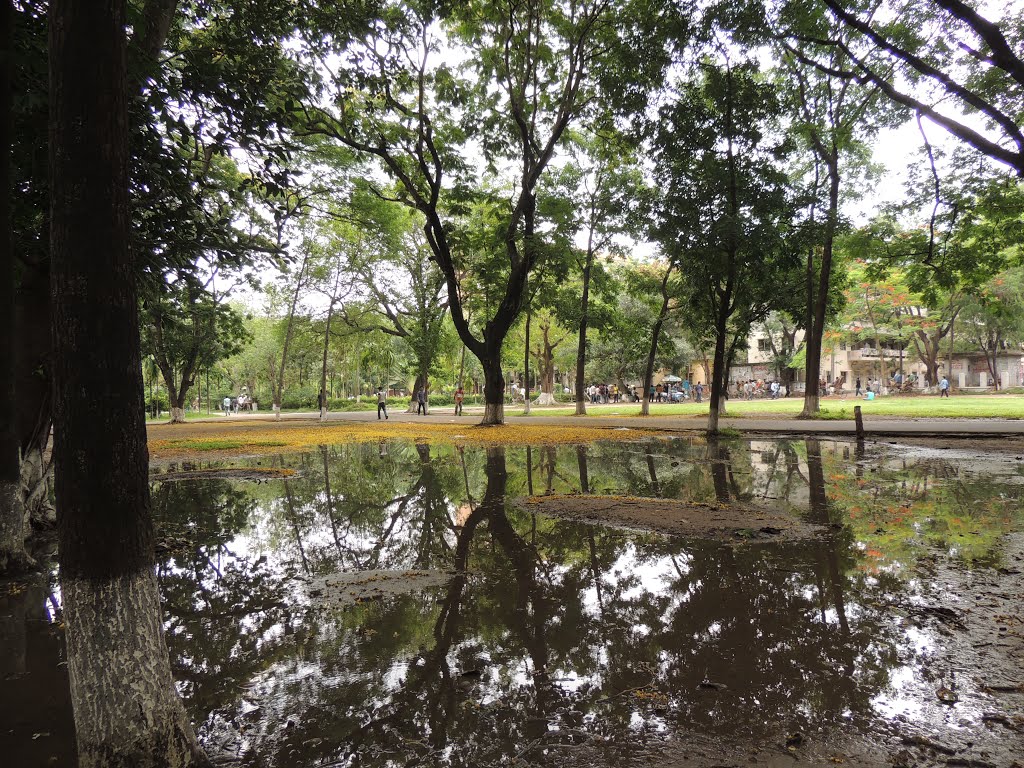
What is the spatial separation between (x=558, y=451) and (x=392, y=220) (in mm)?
16184

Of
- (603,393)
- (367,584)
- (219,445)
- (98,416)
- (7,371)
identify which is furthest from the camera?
(603,393)

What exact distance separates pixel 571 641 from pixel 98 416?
303 cm

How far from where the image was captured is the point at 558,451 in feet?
47.8

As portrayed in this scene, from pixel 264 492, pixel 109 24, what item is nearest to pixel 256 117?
pixel 109 24

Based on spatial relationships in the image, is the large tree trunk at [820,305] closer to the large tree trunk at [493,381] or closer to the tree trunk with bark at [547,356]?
the large tree trunk at [493,381]

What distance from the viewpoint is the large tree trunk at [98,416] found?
2.24m

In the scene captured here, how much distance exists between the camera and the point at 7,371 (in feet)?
14.9

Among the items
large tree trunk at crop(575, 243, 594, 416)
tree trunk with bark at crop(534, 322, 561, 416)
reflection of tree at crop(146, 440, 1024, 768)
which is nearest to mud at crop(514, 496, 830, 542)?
reflection of tree at crop(146, 440, 1024, 768)

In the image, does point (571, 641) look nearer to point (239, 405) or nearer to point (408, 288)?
point (408, 288)

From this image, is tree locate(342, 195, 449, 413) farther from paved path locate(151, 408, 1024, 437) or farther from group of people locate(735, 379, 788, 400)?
group of people locate(735, 379, 788, 400)

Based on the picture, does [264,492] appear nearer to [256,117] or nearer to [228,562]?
[228,562]

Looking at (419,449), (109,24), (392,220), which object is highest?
(392,220)

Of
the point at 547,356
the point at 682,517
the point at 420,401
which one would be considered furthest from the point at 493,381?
the point at 547,356

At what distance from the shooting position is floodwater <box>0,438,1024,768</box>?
2.60 meters
